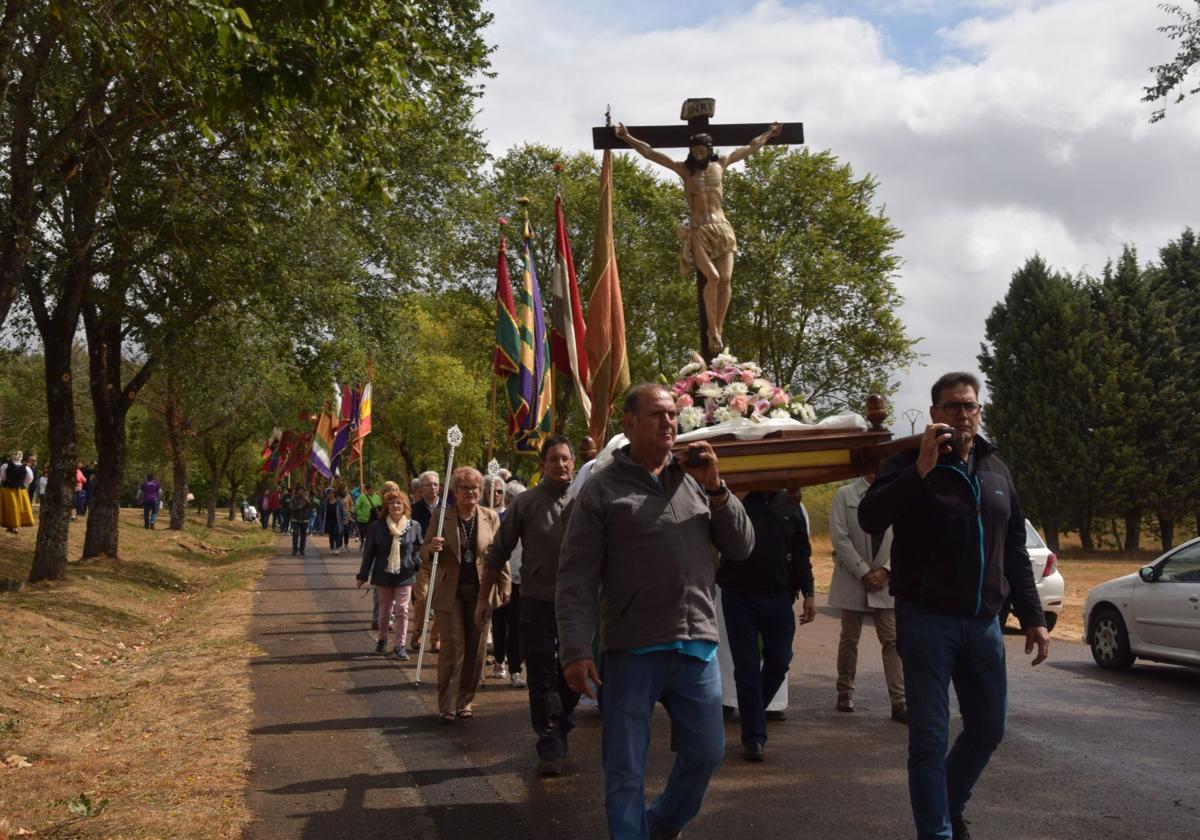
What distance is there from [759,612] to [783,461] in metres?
1.97

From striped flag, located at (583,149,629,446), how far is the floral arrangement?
408 cm

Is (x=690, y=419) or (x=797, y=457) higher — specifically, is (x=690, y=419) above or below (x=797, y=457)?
above

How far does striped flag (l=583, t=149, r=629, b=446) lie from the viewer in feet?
40.5

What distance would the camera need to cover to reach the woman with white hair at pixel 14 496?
25406 millimetres

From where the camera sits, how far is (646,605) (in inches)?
181

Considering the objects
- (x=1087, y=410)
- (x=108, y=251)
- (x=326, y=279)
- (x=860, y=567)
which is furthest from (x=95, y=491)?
(x=1087, y=410)

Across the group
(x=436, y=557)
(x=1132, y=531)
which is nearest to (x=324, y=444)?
(x=1132, y=531)

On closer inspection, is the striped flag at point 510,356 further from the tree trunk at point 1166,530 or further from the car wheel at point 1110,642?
the tree trunk at point 1166,530

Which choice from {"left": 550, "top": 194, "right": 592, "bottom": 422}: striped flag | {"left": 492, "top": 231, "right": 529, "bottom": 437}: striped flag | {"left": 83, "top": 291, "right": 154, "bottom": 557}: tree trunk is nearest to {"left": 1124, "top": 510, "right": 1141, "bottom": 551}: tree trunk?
{"left": 550, "top": 194, "right": 592, "bottom": 422}: striped flag

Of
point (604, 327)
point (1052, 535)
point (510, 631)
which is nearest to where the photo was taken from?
point (510, 631)

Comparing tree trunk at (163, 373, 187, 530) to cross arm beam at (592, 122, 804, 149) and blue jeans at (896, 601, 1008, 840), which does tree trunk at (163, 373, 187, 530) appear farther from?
blue jeans at (896, 601, 1008, 840)

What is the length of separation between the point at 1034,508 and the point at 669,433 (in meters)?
40.1

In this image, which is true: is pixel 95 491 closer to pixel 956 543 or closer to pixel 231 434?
pixel 956 543

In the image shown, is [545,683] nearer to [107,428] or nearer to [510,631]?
[510,631]
